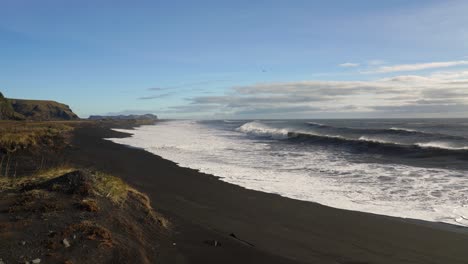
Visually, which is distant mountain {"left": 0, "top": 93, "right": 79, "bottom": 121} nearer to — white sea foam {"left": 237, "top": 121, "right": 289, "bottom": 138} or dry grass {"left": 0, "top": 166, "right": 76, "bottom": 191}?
white sea foam {"left": 237, "top": 121, "right": 289, "bottom": 138}

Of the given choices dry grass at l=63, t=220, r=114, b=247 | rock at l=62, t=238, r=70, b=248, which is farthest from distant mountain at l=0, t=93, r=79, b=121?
rock at l=62, t=238, r=70, b=248

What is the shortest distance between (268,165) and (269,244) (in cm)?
1222

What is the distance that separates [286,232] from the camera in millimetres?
8398

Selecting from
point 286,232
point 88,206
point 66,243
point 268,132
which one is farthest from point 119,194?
point 268,132

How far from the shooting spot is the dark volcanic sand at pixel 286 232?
270 inches

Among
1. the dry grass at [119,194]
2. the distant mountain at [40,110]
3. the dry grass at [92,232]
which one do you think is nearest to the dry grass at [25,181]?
the dry grass at [119,194]

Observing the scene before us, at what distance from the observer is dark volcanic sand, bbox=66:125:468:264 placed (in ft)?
22.5

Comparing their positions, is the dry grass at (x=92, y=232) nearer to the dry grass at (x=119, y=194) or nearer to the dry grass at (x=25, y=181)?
the dry grass at (x=119, y=194)

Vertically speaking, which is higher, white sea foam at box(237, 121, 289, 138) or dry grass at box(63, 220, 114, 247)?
white sea foam at box(237, 121, 289, 138)

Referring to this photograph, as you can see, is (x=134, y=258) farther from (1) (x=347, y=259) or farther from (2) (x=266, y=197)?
(2) (x=266, y=197)

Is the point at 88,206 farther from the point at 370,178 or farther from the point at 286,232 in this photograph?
the point at 370,178

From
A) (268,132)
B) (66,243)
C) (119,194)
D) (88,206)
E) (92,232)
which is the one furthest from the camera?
(268,132)

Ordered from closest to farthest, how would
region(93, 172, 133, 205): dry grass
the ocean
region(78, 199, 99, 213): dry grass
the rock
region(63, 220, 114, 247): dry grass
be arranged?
the rock < region(63, 220, 114, 247): dry grass < region(78, 199, 99, 213): dry grass < region(93, 172, 133, 205): dry grass < the ocean

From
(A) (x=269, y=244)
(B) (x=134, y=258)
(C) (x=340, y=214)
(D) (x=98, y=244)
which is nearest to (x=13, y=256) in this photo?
(D) (x=98, y=244)
